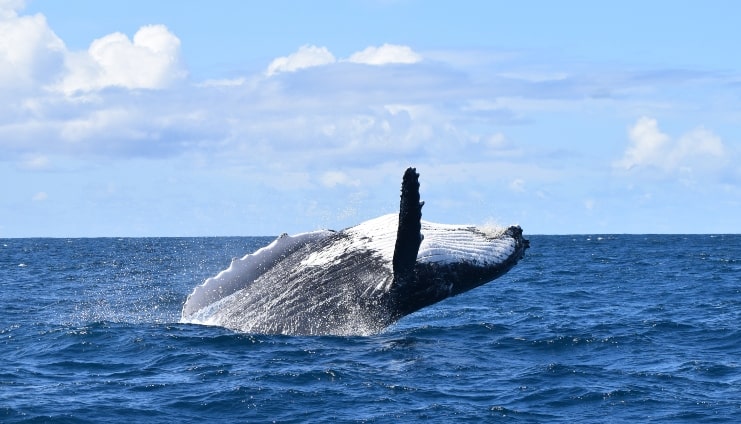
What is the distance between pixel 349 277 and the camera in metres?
9.95

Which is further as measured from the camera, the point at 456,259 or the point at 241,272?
the point at 241,272

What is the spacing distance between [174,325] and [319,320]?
442 cm

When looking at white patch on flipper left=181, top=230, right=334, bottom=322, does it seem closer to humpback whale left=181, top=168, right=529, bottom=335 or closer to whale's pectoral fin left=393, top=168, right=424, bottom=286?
humpback whale left=181, top=168, right=529, bottom=335

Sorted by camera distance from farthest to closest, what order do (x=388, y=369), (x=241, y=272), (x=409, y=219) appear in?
(x=388, y=369)
(x=241, y=272)
(x=409, y=219)

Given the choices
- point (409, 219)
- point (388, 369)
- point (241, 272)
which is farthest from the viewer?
point (388, 369)

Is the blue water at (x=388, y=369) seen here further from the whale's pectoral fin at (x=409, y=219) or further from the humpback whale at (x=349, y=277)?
the whale's pectoral fin at (x=409, y=219)

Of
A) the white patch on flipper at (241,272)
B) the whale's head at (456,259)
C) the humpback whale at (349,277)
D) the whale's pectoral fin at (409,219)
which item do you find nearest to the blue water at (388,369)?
the humpback whale at (349,277)

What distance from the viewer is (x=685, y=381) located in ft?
35.8

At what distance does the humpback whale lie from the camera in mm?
9742

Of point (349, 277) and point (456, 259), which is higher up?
point (456, 259)

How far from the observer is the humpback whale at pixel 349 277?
9742mm

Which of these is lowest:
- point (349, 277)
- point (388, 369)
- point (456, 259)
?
point (388, 369)

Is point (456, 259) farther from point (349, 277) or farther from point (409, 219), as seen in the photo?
point (409, 219)

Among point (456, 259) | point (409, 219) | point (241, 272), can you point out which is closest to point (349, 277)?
point (456, 259)
